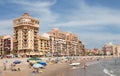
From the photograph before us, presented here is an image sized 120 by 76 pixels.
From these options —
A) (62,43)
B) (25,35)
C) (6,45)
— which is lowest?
(6,45)

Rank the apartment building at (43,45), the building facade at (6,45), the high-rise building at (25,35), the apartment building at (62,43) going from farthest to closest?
1. the apartment building at (62,43)
2. the apartment building at (43,45)
3. the building facade at (6,45)
4. the high-rise building at (25,35)

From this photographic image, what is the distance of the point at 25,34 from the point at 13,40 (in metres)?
9.30

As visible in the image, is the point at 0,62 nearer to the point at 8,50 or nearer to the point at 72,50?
the point at 8,50

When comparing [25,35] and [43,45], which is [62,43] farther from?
[25,35]

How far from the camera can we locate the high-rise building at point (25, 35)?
122 m

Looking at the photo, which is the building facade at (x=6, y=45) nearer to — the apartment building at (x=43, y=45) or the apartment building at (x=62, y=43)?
the apartment building at (x=43, y=45)

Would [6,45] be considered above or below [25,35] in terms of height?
below

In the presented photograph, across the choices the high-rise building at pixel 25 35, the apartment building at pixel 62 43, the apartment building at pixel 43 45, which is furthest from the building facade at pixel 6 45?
the apartment building at pixel 62 43

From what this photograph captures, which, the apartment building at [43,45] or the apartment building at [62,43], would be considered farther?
the apartment building at [62,43]

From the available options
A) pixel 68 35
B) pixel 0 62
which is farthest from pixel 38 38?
pixel 0 62

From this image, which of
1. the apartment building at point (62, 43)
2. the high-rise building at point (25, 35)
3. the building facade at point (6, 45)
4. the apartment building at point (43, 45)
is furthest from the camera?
the apartment building at point (62, 43)

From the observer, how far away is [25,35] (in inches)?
4897

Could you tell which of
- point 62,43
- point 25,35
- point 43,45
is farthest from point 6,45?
point 62,43

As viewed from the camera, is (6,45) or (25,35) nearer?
(25,35)
